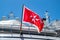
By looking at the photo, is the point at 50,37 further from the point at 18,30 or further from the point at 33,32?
the point at 18,30

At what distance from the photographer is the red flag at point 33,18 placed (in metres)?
9.38

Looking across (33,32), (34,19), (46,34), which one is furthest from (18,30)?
(34,19)

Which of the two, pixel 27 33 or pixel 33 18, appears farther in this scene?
pixel 27 33

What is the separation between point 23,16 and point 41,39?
1625mm

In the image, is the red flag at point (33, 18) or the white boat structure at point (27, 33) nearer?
the red flag at point (33, 18)

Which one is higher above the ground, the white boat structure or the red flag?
the red flag

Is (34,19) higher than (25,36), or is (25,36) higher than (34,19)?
(34,19)

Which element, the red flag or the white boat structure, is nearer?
the red flag

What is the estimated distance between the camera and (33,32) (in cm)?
1128

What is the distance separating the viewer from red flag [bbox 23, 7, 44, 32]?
9375 millimetres

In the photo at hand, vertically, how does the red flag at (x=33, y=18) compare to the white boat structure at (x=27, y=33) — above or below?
above

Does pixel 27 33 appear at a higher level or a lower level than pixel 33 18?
lower

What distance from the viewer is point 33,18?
9414 millimetres

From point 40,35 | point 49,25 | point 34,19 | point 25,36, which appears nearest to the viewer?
point 34,19
